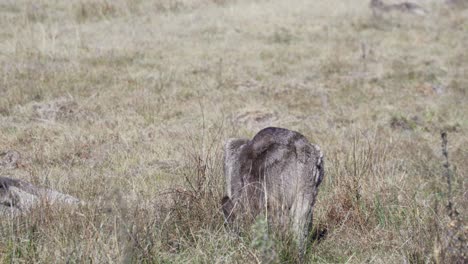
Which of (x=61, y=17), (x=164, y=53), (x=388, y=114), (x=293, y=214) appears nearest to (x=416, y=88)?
(x=388, y=114)

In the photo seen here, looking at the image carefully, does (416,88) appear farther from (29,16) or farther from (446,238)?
(29,16)

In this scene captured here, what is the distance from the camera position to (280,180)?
3.39 m

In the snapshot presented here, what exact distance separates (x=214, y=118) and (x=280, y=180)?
164 inches

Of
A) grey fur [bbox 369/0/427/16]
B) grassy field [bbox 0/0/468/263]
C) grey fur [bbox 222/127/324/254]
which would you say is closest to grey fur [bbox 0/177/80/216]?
grassy field [bbox 0/0/468/263]

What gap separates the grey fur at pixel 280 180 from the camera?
333cm

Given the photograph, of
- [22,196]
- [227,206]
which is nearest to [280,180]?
[227,206]

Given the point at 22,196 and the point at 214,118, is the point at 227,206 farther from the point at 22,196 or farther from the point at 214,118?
the point at 214,118

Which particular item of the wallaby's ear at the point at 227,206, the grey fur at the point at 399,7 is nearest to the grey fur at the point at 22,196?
the wallaby's ear at the point at 227,206

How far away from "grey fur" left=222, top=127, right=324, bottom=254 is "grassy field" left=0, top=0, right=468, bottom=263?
0.19 m

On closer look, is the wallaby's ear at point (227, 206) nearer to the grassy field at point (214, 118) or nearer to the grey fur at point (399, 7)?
the grassy field at point (214, 118)

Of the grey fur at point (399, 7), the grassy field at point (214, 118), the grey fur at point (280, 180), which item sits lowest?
the grassy field at point (214, 118)

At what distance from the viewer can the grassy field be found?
3.34 m

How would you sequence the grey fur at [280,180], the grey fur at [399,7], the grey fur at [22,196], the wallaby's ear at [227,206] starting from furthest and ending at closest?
the grey fur at [399,7] < the grey fur at [22,196] < the wallaby's ear at [227,206] < the grey fur at [280,180]

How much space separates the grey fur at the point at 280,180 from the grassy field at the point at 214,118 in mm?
189
